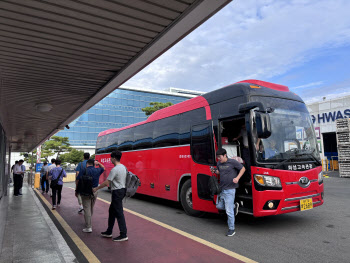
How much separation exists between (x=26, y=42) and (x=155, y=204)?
7.04 metres

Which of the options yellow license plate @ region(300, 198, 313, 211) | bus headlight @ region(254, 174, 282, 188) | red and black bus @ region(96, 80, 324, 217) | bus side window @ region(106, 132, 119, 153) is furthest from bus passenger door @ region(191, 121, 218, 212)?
bus side window @ region(106, 132, 119, 153)

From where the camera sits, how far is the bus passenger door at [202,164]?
250 inches

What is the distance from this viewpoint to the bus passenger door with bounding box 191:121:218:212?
6.36m

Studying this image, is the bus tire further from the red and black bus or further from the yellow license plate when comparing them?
the yellow license plate

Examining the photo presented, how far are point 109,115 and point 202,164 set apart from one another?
6201cm

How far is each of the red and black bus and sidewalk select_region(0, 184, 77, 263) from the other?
3318 millimetres

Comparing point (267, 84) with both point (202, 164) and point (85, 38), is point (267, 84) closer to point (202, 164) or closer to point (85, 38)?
point (202, 164)

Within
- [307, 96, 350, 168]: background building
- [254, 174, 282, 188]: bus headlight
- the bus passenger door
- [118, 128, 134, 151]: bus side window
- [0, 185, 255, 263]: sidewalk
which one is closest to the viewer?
[0, 185, 255, 263]: sidewalk

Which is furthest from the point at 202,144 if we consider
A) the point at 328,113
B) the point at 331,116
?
the point at 328,113

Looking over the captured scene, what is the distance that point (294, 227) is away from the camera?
229 inches

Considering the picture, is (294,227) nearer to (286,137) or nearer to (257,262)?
(286,137)

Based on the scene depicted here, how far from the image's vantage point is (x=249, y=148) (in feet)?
17.9

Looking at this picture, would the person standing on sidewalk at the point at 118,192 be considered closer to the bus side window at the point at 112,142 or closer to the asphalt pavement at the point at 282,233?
the asphalt pavement at the point at 282,233

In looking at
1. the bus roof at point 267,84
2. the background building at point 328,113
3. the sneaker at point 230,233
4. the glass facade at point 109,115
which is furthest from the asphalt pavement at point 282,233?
the glass facade at point 109,115
